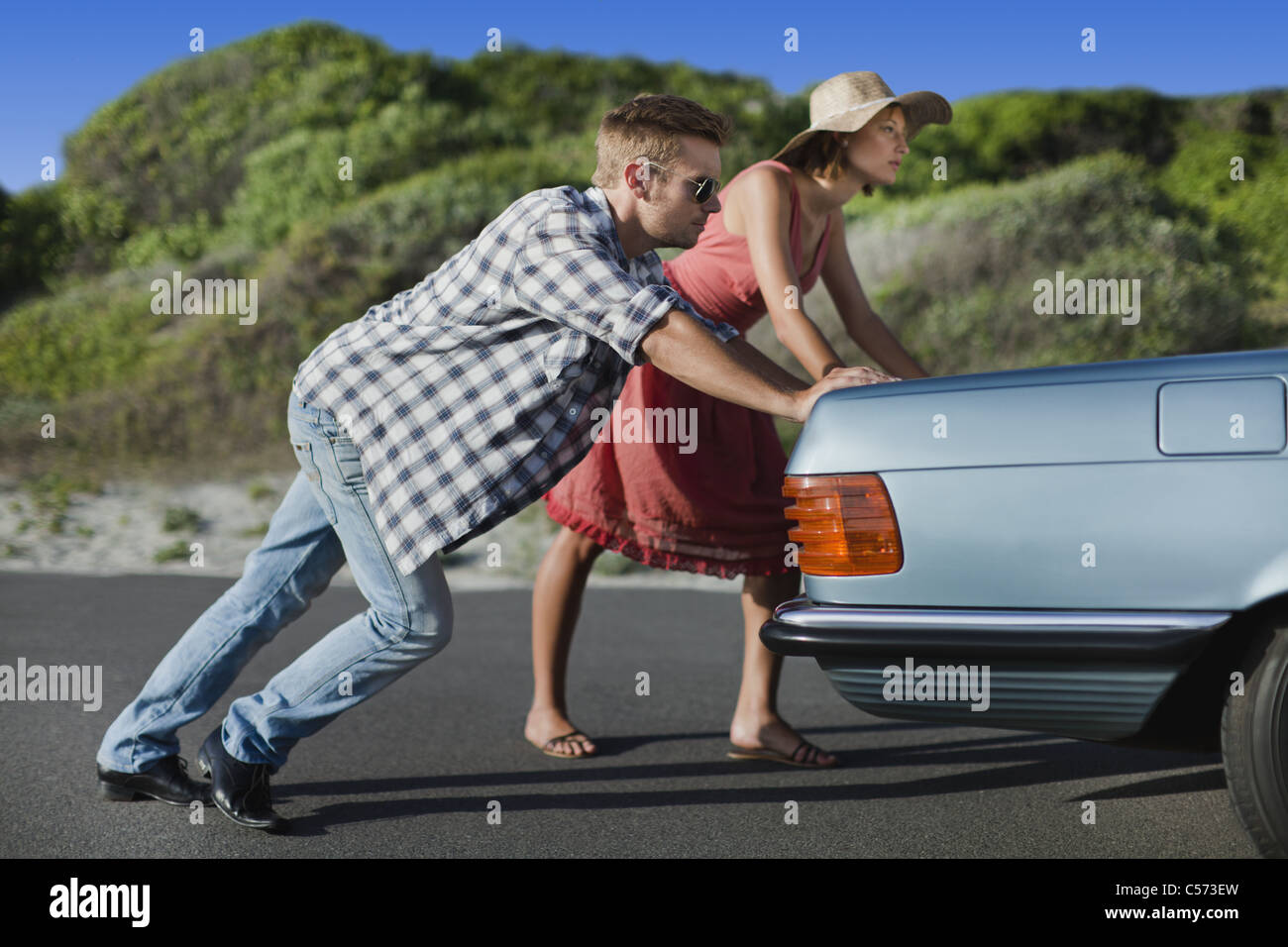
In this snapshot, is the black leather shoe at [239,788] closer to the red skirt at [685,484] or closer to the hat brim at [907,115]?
the red skirt at [685,484]

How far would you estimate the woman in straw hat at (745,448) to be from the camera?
3.92 m

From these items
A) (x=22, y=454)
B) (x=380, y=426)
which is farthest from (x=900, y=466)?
(x=22, y=454)

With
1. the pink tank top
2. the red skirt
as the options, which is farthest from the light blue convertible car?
the pink tank top

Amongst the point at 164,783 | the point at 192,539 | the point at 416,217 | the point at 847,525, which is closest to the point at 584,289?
the point at 847,525

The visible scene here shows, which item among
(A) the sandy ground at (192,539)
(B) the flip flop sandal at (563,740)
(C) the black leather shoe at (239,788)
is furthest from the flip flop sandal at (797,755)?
(A) the sandy ground at (192,539)

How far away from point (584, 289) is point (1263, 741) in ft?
5.46

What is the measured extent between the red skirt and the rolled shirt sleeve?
1100 millimetres

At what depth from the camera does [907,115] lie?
13.0ft

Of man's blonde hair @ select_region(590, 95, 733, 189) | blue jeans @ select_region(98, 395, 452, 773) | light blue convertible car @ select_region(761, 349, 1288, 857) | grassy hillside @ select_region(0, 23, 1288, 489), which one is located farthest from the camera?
grassy hillside @ select_region(0, 23, 1288, 489)

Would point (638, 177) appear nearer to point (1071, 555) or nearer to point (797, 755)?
point (1071, 555)

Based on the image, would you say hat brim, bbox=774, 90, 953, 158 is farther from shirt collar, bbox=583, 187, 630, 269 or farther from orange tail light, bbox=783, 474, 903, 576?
orange tail light, bbox=783, 474, 903, 576

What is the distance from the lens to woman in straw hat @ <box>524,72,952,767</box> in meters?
3.92
